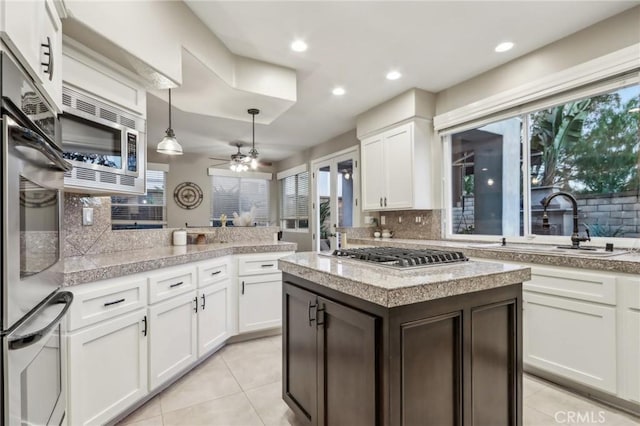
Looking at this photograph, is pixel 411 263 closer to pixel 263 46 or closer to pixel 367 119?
pixel 263 46

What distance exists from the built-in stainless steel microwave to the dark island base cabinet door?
52.8 inches

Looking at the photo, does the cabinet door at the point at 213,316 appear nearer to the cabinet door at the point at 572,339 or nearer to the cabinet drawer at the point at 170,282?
the cabinet drawer at the point at 170,282

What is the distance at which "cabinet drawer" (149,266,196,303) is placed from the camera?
200 cm

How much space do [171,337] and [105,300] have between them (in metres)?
0.62

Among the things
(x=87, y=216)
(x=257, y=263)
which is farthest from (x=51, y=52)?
(x=257, y=263)

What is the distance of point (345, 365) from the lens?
51.0 inches

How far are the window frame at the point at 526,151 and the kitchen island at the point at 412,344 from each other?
1.73 metres

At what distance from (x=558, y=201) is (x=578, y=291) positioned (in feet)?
3.48

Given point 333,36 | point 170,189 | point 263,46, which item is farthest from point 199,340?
point 170,189

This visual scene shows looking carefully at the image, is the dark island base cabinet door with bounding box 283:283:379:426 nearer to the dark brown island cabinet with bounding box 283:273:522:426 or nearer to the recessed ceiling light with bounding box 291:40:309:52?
the dark brown island cabinet with bounding box 283:273:522:426

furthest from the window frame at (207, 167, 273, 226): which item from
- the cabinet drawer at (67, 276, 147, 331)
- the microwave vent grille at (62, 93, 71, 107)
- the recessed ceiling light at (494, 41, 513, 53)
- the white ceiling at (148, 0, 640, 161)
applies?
the recessed ceiling light at (494, 41, 513, 53)

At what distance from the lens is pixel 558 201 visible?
110 inches

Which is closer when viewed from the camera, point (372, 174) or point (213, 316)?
point (213, 316)

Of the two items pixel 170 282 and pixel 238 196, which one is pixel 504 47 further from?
pixel 238 196
